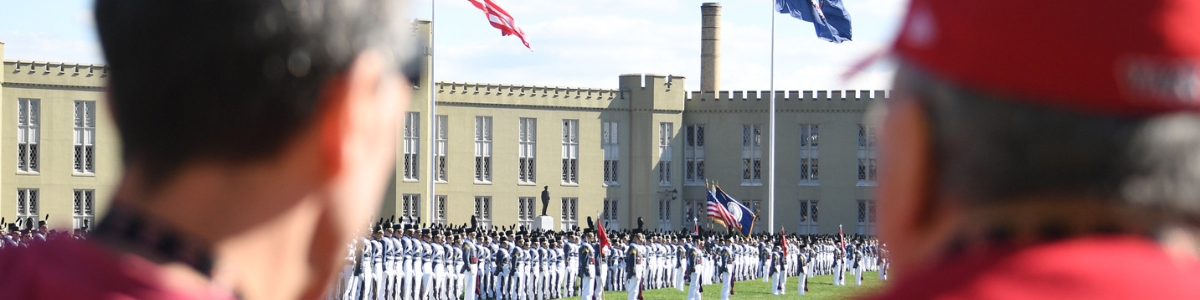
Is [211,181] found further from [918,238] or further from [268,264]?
[918,238]

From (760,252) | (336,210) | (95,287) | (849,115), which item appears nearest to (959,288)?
(336,210)

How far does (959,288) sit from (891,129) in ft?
0.68

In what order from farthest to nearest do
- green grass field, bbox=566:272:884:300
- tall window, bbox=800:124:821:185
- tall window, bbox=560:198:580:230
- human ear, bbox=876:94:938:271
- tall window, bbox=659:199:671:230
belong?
1. tall window, bbox=659:199:671:230
2. tall window, bbox=800:124:821:185
3. tall window, bbox=560:198:580:230
4. green grass field, bbox=566:272:884:300
5. human ear, bbox=876:94:938:271

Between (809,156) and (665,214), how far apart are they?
20.5 feet

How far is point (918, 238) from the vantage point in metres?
1.31

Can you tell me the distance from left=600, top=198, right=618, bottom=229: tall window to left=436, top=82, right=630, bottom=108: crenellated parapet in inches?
148

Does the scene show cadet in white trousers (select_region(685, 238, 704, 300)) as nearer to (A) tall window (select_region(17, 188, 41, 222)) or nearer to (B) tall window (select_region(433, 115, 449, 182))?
(B) tall window (select_region(433, 115, 449, 182))

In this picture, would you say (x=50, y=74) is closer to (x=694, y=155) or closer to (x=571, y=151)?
Answer: (x=571, y=151)

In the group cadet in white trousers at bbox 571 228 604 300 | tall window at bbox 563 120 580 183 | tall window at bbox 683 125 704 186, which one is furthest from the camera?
tall window at bbox 683 125 704 186

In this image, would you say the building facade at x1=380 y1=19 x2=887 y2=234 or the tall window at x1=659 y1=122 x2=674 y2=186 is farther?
the tall window at x1=659 y1=122 x2=674 y2=186

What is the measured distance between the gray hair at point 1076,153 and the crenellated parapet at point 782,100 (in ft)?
180

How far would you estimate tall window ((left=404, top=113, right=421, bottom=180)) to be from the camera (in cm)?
5034

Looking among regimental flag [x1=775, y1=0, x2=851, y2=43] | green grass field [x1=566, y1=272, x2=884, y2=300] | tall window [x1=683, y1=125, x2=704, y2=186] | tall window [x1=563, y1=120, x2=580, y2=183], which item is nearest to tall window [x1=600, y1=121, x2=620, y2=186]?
tall window [x1=563, y1=120, x2=580, y2=183]

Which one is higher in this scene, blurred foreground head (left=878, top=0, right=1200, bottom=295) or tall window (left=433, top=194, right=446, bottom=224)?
blurred foreground head (left=878, top=0, right=1200, bottom=295)
